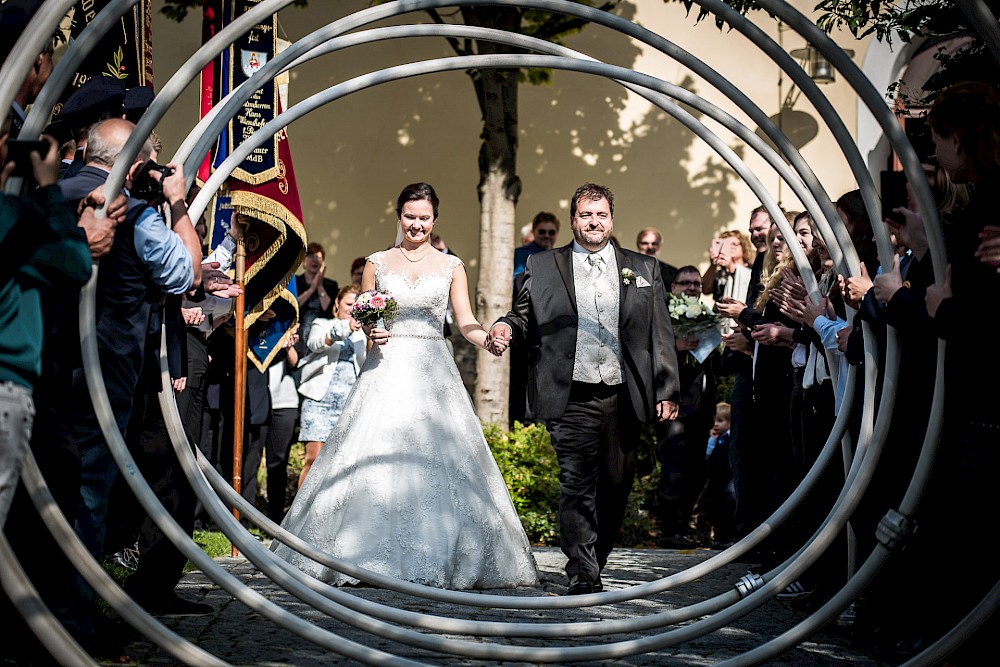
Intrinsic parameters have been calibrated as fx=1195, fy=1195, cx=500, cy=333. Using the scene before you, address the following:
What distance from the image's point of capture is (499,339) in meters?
7.15

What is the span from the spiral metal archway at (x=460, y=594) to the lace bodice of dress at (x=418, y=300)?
2059 millimetres

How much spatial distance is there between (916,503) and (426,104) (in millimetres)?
10952

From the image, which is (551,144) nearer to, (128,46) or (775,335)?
(128,46)

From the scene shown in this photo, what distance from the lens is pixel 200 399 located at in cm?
771

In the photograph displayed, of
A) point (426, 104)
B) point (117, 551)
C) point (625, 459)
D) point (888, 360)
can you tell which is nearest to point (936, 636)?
point (888, 360)

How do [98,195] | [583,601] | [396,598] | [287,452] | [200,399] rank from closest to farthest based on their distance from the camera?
1. [98,195]
2. [583,601]
3. [396,598]
4. [200,399]
5. [287,452]

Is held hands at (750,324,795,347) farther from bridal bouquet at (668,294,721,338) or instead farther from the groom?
bridal bouquet at (668,294,721,338)

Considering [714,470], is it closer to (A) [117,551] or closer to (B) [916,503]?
(A) [117,551]

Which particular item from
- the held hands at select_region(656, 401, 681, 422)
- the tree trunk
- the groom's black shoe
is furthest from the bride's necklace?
the tree trunk

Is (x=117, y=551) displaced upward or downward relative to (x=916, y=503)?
downward

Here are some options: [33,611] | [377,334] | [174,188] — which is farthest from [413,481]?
[33,611]

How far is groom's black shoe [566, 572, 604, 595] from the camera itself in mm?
7051

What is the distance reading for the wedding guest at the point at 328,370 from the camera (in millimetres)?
10367

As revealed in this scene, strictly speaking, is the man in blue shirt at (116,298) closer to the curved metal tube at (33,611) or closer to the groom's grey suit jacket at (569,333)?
the curved metal tube at (33,611)
